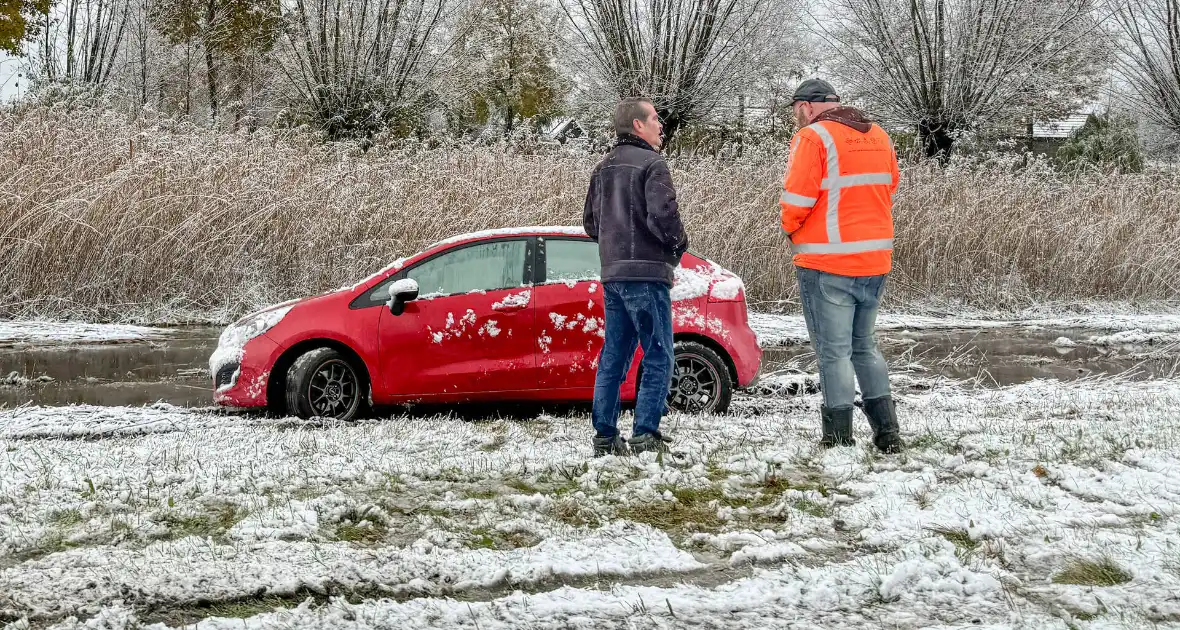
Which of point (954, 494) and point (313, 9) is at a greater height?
point (313, 9)

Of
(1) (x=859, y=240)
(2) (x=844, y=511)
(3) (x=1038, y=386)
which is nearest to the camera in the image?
(2) (x=844, y=511)

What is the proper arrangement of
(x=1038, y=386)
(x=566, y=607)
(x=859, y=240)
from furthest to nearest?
(x=1038, y=386), (x=859, y=240), (x=566, y=607)

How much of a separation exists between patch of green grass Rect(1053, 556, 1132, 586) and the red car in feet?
13.0

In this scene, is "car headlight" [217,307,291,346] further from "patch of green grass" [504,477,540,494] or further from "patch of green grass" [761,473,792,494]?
"patch of green grass" [761,473,792,494]

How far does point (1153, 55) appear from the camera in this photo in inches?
1101

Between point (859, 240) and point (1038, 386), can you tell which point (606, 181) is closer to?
point (859, 240)

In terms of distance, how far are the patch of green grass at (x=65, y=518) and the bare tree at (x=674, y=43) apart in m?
20.4

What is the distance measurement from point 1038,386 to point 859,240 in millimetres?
4754

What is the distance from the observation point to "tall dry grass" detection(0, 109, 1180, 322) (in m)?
12.8

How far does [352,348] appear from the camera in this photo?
7742 millimetres

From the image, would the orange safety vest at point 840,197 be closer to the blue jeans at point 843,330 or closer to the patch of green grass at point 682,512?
the blue jeans at point 843,330

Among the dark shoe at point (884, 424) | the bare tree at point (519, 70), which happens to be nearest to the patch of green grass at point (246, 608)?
the dark shoe at point (884, 424)

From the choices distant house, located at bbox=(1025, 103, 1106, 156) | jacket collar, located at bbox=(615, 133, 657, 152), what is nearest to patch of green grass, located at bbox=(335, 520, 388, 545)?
jacket collar, located at bbox=(615, 133, 657, 152)

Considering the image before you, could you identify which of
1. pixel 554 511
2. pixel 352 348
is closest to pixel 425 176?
pixel 352 348
